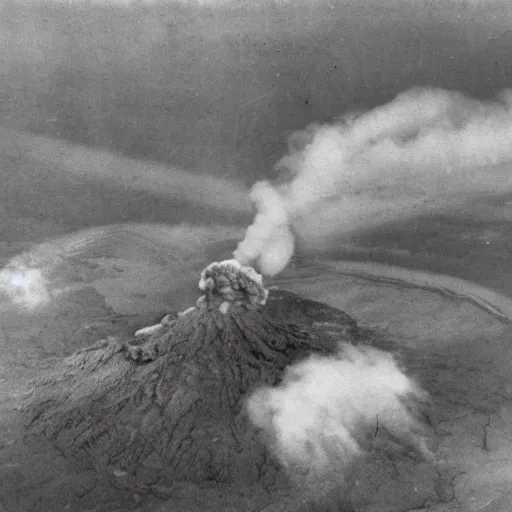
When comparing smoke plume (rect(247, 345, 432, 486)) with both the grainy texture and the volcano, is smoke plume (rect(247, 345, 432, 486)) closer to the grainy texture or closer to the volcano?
the volcano

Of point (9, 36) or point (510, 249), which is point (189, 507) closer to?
point (510, 249)

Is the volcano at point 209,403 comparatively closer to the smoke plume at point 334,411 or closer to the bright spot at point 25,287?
the smoke plume at point 334,411

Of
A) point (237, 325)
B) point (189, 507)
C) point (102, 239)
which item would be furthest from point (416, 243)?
point (189, 507)

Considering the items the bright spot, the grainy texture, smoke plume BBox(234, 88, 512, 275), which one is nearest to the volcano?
the grainy texture

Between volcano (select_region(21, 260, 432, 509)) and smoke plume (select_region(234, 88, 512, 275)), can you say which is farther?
smoke plume (select_region(234, 88, 512, 275))

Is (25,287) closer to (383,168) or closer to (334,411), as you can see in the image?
(334,411)

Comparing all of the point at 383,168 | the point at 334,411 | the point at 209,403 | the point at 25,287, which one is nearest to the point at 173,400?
the point at 209,403

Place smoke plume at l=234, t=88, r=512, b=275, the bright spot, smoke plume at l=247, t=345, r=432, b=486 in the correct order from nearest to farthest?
smoke plume at l=247, t=345, r=432, b=486, the bright spot, smoke plume at l=234, t=88, r=512, b=275

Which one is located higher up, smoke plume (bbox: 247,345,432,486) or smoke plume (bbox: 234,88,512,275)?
smoke plume (bbox: 234,88,512,275)
